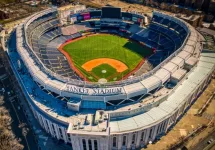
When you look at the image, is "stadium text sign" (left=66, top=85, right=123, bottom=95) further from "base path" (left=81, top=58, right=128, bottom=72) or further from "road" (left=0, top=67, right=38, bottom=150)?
"base path" (left=81, top=58, right=128, bottom=72)

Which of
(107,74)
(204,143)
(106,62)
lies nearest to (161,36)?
(106,62)

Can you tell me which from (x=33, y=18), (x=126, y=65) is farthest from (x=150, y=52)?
(x=33, y=18)

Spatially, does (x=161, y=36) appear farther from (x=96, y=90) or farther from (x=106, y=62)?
(x=96, y=90)

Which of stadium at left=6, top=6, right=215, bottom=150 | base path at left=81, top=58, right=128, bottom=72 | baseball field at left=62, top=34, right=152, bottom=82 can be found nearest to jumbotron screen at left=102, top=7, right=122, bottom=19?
stadium at left=6, top=6, right=215, bottom=150

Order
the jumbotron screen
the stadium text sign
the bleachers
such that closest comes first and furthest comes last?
the stadium text sign < the bleachers < the jumbotron screen

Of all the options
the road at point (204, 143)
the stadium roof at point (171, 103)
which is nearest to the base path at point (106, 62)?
the stadium roof at point (171, 103)

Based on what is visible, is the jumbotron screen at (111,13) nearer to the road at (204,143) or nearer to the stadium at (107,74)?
the stadium at (107,74)
